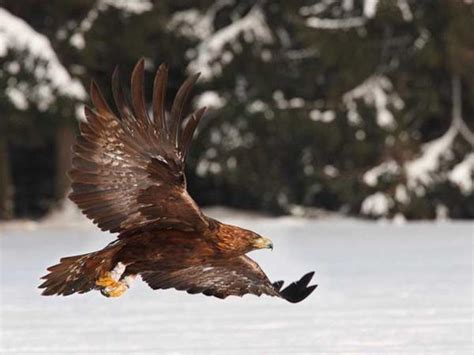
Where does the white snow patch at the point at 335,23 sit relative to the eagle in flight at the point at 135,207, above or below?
above

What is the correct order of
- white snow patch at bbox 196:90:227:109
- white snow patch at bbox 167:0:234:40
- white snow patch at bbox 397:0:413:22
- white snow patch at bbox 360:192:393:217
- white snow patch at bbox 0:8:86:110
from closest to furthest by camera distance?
1. white snow patch at bbox 0:8:86:110
2. white snow patch at bbox 397:0:413:22
3. white snow patch at bbox 360:192:393:217
4. white snow patch at bbox 196:90:227:109
5. white snow patch at bbox 167:0:234:40

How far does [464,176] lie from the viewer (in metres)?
17.5

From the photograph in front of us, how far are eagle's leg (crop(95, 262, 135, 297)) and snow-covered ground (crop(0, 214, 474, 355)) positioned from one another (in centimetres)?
88

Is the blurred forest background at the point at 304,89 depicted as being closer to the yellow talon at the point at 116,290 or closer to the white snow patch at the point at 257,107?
the white snow patch at the point at 257,107

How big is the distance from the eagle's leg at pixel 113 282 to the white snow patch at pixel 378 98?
1222cm

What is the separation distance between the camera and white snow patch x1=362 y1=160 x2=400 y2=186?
1777 centimetres

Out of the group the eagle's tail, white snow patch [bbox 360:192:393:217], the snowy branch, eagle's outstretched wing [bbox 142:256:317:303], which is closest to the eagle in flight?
the eagle's tail

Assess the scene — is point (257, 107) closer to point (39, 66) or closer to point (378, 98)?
point (378, 98)

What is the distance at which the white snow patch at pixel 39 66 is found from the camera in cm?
1571

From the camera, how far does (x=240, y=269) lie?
627 centimetres

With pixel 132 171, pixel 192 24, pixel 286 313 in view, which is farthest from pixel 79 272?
pixel 192 24

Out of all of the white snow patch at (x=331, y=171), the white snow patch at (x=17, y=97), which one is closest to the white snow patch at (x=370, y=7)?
the white snow patch at (x=331, y=171)

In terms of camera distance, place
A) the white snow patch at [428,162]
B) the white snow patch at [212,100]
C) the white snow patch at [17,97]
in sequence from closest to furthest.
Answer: the white snow patch at [17,97], the white snow patch at [428,162], the white snow patch at [212,100]

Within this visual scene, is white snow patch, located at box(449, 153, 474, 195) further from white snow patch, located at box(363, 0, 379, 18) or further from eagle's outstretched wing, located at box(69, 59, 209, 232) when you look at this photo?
eagle's outstretched wing, located at box(69, 59, 209, 232)
